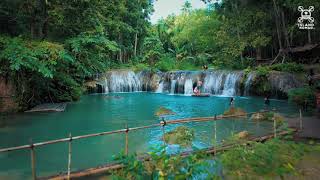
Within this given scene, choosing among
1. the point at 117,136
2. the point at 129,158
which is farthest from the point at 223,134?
the point at 129,158

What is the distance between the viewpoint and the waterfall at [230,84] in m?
27.0

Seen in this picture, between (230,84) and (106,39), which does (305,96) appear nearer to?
(230,84)

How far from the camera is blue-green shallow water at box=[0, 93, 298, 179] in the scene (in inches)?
400

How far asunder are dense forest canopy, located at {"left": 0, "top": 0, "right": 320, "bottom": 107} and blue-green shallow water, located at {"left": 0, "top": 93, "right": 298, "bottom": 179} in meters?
2.24

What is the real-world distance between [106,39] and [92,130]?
8.81 metres

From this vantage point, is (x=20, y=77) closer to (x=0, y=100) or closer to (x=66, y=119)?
(x=0, y=100)

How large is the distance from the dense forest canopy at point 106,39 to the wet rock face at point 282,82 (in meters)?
4.34

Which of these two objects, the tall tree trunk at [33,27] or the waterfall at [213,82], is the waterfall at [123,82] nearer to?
the waterfall at [213,82]

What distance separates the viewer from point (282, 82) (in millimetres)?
23406

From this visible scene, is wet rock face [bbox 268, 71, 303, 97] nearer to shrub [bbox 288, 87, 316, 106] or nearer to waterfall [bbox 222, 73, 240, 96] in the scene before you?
waterfall [bbox 222, 73, 240, 96]

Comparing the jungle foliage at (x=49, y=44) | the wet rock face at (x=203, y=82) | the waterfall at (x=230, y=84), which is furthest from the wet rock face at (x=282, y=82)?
the jungle foliage at (x=49, y=44)

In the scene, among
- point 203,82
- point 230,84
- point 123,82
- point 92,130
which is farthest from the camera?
point 123,82

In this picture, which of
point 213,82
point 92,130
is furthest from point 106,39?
point 213,82

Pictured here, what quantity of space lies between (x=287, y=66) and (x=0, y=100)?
720 inches
